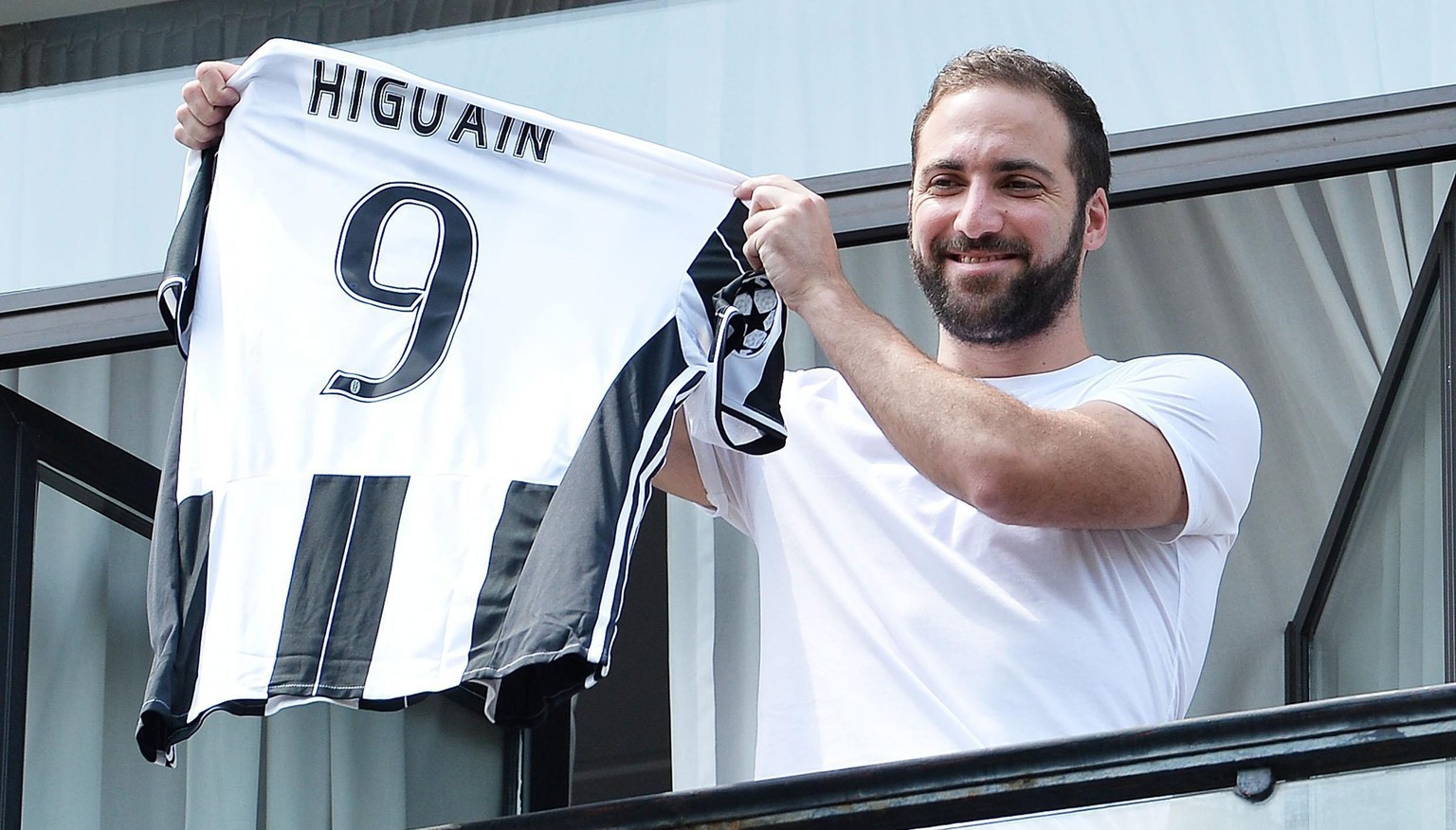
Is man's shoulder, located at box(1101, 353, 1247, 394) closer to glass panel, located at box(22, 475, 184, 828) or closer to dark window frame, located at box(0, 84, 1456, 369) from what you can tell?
dark window frame, located at box(0, 84, 1456, 369)

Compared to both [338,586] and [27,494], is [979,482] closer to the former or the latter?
[338,586]

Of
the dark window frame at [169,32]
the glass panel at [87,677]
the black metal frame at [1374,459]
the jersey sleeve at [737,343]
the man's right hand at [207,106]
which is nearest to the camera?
the jersey sleeve at [737,343]

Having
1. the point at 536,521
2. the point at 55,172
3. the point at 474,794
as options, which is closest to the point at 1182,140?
the point at 536,521

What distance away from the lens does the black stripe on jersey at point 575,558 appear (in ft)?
8.05

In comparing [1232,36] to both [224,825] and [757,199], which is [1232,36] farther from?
[224,825]

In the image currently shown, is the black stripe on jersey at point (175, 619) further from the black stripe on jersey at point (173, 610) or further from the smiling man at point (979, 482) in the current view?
the smiling man at point (979, 482)

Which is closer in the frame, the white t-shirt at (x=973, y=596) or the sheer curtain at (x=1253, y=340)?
the white t-shirt at (x=973, y=596)

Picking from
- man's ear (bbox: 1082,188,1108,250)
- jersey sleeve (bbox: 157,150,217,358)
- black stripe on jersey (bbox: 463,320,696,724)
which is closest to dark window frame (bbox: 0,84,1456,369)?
man's ear (bbox: 1082,188,1108,250)

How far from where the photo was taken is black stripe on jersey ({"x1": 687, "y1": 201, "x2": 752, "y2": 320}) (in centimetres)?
278

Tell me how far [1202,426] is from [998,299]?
0.31 m

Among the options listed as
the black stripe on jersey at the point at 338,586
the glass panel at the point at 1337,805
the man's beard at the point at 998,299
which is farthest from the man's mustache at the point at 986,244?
the glass panel at the point at 1337,805

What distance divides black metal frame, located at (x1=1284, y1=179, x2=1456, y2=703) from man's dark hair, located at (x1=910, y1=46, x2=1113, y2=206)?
74 cm

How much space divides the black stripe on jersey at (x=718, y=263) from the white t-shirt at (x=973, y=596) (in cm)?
23

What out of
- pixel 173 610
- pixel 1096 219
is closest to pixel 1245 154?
pixel 1096 219
